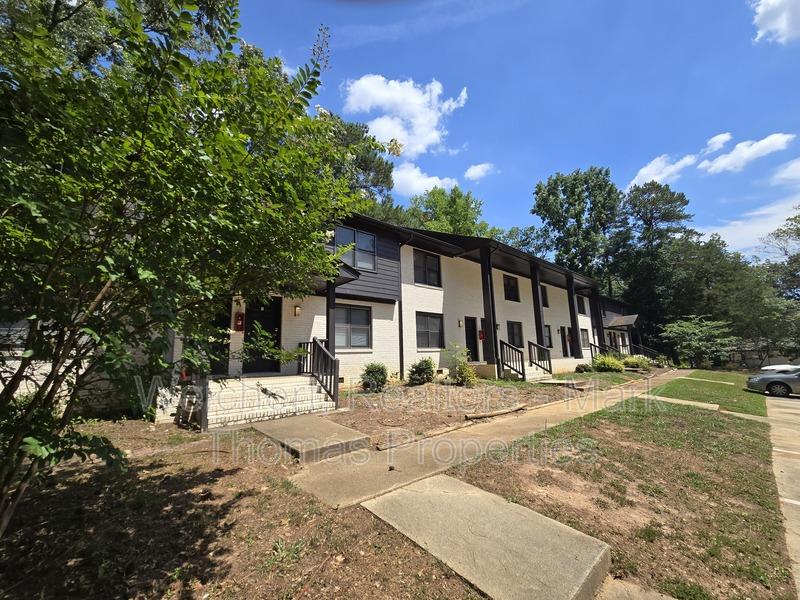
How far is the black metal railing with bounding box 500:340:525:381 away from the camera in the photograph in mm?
13785

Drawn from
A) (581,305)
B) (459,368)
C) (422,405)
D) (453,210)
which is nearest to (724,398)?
(459,368)

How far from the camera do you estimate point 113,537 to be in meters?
2.93

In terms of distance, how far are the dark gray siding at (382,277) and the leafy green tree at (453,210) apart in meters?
19.5

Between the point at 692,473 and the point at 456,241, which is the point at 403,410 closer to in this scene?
the point at 692,473

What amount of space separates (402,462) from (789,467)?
600 cm

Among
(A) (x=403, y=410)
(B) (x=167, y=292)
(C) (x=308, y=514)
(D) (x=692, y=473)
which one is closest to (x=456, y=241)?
(A) (x=403, y=410)

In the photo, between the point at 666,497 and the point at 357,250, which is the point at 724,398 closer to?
the point at 666,497

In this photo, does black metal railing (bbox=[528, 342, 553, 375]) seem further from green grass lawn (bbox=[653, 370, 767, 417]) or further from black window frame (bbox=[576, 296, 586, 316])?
black window frame (bbox=[576, 296, 586, 316])

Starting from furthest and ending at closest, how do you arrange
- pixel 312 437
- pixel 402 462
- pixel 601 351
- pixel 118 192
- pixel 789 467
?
pixel 601 351 < pixel 312 437 < pixel 789 467 < pixel 402 462 < pixel 118 192

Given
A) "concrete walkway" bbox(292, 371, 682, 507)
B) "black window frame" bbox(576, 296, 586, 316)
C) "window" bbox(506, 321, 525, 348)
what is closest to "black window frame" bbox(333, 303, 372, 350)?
"concrete walkway" bbox(292, 371, 682, 507)

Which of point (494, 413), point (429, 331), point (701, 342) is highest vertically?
point (429, 331)

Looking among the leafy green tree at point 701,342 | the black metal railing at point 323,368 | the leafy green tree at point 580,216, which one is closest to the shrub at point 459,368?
the black metal railing at point 323,368

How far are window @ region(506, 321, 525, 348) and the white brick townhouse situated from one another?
5 centimetres

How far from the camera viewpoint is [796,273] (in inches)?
1348
